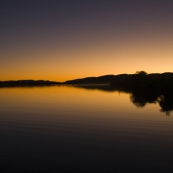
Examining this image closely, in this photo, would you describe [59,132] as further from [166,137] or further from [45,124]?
[166,137]

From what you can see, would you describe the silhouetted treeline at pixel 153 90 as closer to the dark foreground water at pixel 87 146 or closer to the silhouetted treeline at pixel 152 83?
the silhouetted treeline at pixel 152 83

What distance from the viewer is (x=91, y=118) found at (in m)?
38.9

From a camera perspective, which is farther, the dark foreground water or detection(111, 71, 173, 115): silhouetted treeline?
detection(111, 71, 173, 115): silhouetted treeline

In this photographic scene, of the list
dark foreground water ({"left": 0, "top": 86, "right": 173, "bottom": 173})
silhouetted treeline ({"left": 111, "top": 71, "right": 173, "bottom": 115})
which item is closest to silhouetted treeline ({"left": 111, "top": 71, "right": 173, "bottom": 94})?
silhouetted treeline ({"left": 111, "top": 71, "right": 173, "bottom": 115})

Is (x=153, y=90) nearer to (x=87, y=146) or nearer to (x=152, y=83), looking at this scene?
(x=152, y=83)

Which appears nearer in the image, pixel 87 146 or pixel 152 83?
pixel 87 146

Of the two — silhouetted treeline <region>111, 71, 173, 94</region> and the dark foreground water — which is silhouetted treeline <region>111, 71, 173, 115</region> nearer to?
silhouetted treeline <region>111, 71, 173, 94</region>

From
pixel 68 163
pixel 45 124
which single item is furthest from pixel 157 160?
pixel 45 124

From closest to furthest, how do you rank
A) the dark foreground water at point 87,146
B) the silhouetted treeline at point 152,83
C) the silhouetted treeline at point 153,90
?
the dark foreground water at point 87,146 < the silhouetted treeline at point 153,90 < the silhouetted treeline at point 152,83

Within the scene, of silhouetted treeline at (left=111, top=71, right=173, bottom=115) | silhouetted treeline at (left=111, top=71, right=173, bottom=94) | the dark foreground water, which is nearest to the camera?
the dark foreground water

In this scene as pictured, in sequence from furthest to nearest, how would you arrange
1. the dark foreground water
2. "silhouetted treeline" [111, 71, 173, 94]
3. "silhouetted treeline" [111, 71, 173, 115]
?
1. "silhouetted treeline" [111, 71, 173, 94]
2. "silhouetted treeline" [111, 71, 173, 115]
3. the dark foreground water

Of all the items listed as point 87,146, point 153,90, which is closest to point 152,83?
point 153,90

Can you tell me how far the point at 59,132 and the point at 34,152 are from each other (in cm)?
779

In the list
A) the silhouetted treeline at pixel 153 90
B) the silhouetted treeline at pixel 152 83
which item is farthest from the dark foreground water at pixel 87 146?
the silhouetted treeline at pixel 152 83
